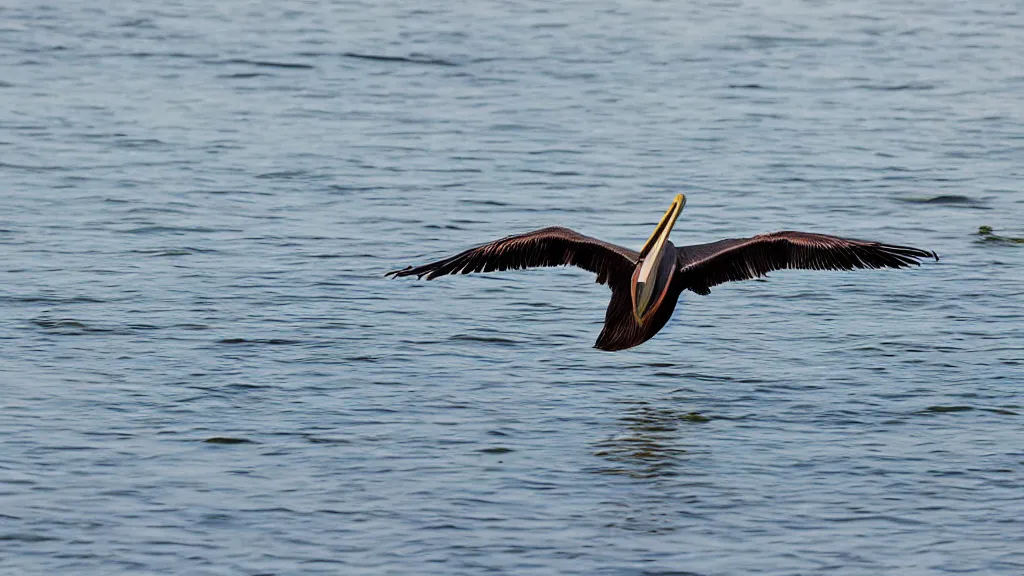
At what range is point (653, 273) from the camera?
11258 mm

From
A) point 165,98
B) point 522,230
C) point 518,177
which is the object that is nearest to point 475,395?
point 522,230

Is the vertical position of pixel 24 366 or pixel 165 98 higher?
pixel 165 98

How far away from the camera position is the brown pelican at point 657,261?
37.2ft

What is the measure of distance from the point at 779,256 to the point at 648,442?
1482 millimetres

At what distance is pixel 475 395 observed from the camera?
40.2ft

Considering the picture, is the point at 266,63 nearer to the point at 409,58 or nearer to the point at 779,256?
the point at 409,58

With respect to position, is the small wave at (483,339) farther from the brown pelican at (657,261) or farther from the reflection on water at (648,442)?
the reflection on water at (648,442)

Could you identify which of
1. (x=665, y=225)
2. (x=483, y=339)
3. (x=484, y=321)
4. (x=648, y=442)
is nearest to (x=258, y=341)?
(x=483, y=339)

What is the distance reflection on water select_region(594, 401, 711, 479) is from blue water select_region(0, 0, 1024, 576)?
4cm

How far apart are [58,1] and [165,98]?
904 centimetres

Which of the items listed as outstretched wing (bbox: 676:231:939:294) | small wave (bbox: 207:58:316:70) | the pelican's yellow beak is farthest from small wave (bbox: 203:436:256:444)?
small wave (bbox: 207:58:316:70)

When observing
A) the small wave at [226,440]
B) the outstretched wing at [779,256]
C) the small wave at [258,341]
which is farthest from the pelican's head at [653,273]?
the small wave at [258,341]

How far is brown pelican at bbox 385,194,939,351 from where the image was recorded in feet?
37.2

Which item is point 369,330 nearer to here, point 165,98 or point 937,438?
point 937,438
